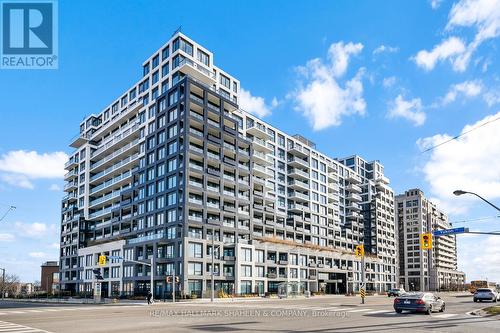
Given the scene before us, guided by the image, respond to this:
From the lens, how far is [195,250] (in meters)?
75.4

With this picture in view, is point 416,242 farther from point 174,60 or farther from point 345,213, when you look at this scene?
point 174,60

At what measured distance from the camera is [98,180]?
104m

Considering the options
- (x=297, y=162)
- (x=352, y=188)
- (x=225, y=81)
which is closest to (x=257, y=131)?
(x=225, y=81)

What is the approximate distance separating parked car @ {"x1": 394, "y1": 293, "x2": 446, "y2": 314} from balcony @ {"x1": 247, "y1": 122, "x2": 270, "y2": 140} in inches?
2718

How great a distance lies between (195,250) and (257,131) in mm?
32664

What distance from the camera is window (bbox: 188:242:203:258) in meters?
74.5

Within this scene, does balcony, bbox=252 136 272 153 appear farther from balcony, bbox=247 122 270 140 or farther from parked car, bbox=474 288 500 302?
parked car, bbox=474 288 500 302

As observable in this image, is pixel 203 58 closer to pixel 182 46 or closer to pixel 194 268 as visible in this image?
pixel 182 46

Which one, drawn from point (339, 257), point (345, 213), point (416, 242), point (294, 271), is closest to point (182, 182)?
point (294, 271)

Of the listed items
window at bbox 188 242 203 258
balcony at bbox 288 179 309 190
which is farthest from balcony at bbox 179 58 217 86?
balcony at bbox 288 179 309 190

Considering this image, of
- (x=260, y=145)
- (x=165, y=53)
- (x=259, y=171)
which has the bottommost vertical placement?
(x=259, y=171)

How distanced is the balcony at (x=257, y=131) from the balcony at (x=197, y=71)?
46.8 ft

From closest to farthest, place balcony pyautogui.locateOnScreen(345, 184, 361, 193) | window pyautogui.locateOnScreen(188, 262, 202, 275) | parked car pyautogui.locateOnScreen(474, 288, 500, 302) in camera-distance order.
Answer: parked car pyautogui.locateOnScreen(474, 288, 500, 302)
window pyautogui.locateOnScreen(188, 262, 202, 275)
balcony pyautogui.locateOnScreen(345, 184, 361, 193)

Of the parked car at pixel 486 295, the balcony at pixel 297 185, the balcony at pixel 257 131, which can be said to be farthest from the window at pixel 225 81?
the parked car at pixel 486 295
